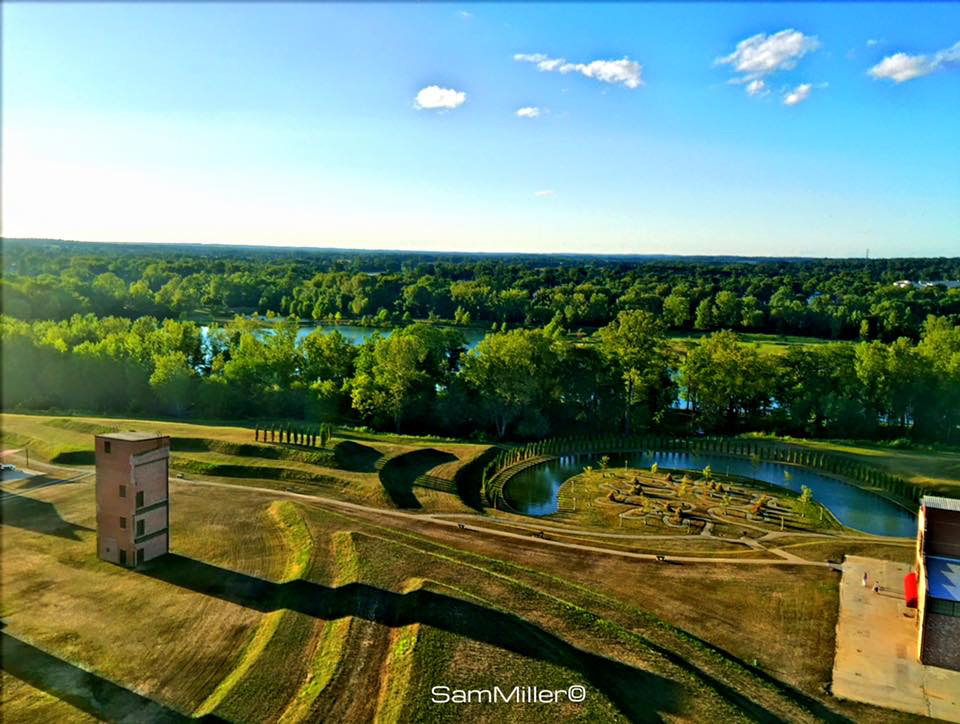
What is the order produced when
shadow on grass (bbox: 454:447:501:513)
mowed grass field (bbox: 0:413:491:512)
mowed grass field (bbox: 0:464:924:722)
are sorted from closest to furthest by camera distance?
mowed grass field (bbox: 0:464:924:722), mowed grass field (bbox: 0:413:491:512), shadow on grass (bbox: 454:447:501:513)

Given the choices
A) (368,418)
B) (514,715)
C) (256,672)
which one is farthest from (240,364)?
(514,715)

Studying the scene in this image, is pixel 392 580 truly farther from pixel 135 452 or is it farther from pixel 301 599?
pixel 135 452

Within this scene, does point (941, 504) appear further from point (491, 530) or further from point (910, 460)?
point (910, 460)

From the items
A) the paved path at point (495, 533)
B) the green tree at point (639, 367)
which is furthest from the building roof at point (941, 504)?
the green tree at point (639, 367)

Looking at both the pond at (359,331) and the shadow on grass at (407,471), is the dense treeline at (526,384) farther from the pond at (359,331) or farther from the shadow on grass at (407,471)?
the pond at (359,331)

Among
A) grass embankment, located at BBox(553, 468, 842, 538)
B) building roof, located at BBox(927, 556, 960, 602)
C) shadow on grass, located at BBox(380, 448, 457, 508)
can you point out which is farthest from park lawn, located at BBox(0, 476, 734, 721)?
grass embankment, located at BBox(553, 468, 842, 538)

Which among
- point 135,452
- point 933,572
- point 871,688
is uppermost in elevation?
point 135,452

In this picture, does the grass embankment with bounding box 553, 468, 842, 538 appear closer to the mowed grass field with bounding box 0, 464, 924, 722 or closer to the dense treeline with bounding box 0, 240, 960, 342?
the mowed grass field with bounding box 0, 464, 924, 722
